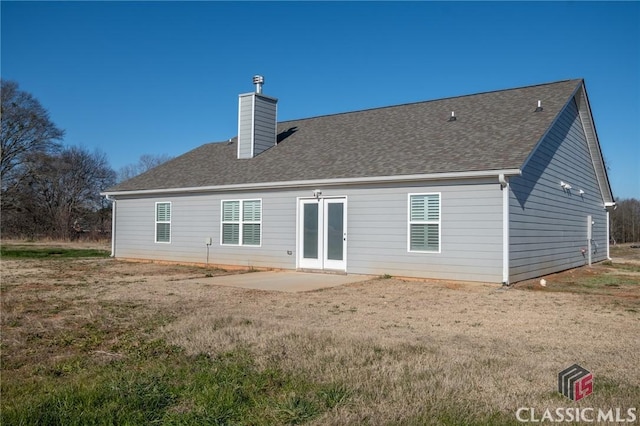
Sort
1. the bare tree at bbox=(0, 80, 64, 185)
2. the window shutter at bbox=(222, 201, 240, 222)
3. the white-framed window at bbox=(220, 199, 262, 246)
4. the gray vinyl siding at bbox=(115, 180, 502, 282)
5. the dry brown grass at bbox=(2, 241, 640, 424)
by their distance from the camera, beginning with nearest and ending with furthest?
the dry brown grass at bbox=(2, 241, 640, 424)
the gray vinyl siding at bbox=(115, 180, 502, 282)
the white-framed window at bbox=(220, 199, 262, 246)
the window shutter at bbox=(222, 201, 240, 222)
the bare tree at bbox=(0, 80, 64, 185)

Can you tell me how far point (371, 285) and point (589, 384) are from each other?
718 cm

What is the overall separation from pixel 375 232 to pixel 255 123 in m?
7.00

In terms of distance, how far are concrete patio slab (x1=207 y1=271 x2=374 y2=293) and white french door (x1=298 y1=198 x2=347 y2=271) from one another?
42 cm

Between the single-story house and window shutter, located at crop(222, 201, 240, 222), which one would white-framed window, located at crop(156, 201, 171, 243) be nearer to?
the single-story house

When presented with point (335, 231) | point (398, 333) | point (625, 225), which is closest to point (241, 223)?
point (335, 231)

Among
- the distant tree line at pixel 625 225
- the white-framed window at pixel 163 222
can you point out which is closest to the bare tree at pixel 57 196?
the white-framed window at pixel 163 222

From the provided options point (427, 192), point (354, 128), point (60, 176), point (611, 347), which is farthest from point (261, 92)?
point (60, 176)

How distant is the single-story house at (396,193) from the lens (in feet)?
38.3

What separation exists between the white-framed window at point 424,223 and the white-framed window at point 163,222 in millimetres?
9028

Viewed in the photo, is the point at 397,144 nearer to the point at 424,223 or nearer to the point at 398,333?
the point at 424,223

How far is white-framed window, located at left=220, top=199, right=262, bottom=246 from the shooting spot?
15.4 metres

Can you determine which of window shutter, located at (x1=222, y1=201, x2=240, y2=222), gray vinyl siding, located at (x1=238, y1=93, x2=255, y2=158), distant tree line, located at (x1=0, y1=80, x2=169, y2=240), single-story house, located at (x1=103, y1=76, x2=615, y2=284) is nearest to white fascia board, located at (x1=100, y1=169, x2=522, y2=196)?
single-story house, located at (x1=103, y1=76, x2=615, y2=284)

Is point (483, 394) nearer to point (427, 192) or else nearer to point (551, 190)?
point (427, 192)

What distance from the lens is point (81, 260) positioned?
59.6 ft
